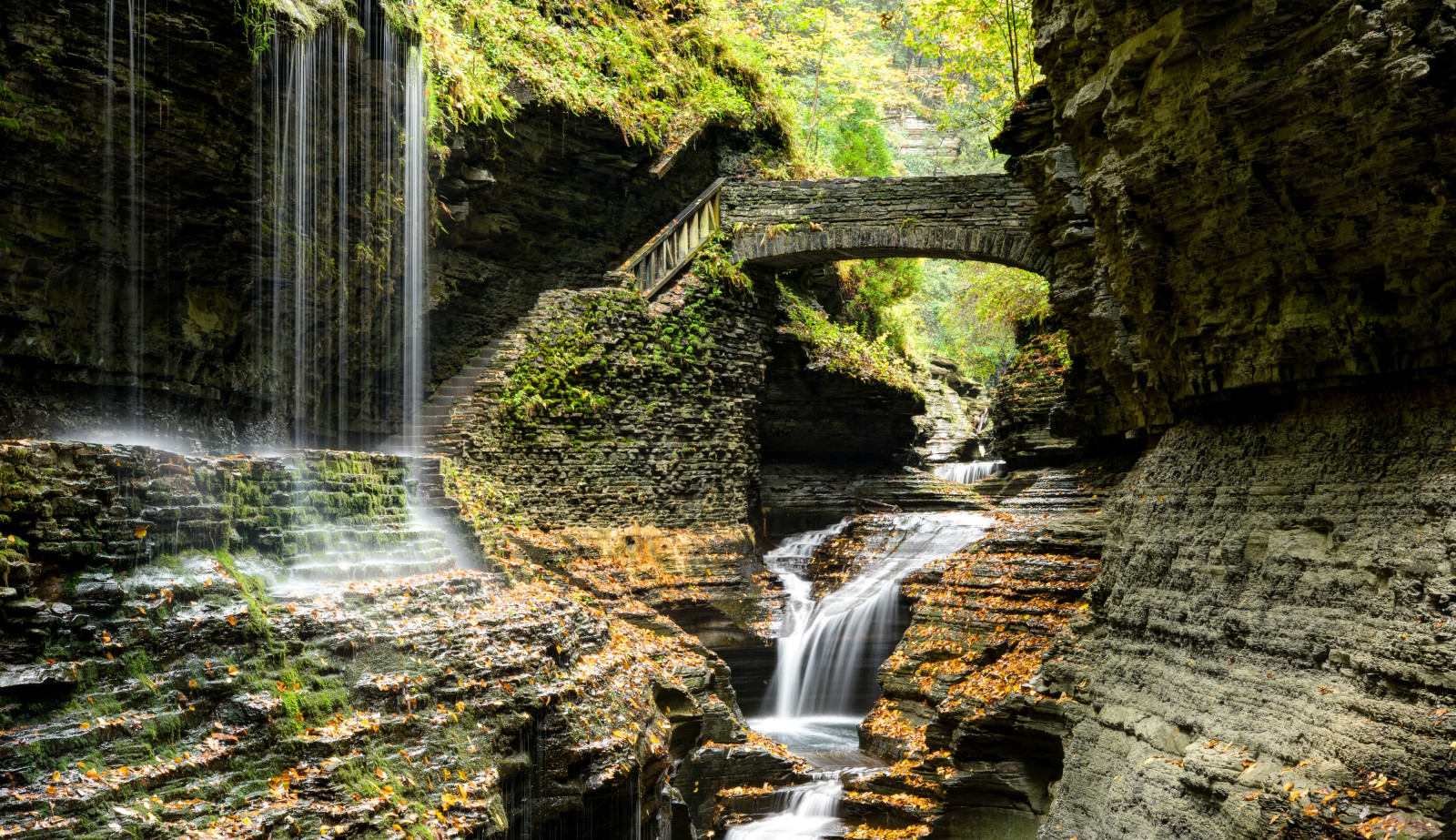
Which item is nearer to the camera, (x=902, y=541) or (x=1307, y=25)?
(x=1307, y=25)

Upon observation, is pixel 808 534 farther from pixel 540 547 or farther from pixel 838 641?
pixel 540 547

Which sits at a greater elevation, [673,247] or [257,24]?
[257,24]

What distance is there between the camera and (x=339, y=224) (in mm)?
9594

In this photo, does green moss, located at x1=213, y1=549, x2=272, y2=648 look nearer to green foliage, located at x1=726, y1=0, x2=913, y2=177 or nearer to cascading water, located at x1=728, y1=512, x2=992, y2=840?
cascading water, located at x1=728, y1=512, x2=992, y2=840

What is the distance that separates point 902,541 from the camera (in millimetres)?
14883

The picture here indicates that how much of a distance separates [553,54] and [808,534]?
9845mm

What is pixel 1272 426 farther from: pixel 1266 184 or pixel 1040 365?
pixel 1040 365

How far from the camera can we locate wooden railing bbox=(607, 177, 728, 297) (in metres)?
15.1

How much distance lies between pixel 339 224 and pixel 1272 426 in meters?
8.79

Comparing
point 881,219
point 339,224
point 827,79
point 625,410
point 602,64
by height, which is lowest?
point 625,410

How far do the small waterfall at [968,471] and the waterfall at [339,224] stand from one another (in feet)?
45.4

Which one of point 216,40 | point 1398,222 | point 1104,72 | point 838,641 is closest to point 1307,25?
point 1398,222

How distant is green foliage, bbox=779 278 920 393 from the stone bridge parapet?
1.32 meters

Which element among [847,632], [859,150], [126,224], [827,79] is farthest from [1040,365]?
[126,224]
